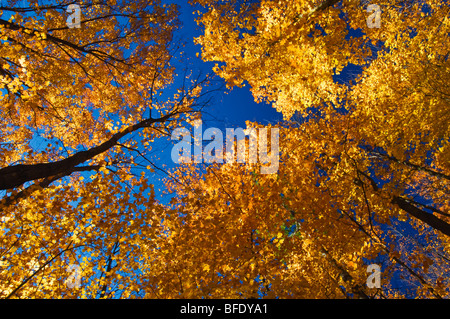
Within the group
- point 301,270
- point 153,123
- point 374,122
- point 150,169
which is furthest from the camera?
point 374,122

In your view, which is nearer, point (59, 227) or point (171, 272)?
point (171, 272)

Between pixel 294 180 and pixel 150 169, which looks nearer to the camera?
pixel 150 169

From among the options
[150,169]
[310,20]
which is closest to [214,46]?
[310,20]

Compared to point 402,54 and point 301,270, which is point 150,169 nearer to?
point 301,270

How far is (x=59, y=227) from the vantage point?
7.19 m

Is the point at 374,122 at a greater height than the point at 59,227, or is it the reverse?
the point at 374,122

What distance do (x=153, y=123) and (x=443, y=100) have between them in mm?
8792

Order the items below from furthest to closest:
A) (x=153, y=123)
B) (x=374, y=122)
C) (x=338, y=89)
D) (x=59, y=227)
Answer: (x=338, y=89)
(x=374, y=122)
(x=59, y=227)
(x=153, y=123)

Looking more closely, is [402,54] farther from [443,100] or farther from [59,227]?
[59,227]
